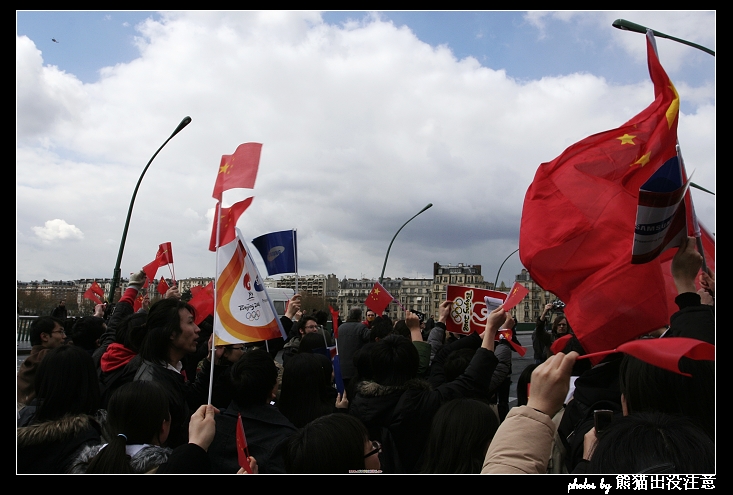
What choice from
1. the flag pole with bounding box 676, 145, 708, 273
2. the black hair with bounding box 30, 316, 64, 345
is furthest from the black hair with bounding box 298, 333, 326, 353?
the flag pole with bounding box 676, 145, 708, 273

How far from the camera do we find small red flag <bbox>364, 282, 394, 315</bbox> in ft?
35.9

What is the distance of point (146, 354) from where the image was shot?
4332mm

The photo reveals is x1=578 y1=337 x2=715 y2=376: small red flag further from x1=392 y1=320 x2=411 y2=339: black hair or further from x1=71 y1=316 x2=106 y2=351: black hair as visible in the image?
x1=71 y1=316 x2=106 y2=351: black hair

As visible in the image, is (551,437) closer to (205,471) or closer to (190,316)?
(205,471)

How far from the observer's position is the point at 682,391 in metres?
2.31

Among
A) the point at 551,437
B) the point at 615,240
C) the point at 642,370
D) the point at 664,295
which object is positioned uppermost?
the point at 615,240

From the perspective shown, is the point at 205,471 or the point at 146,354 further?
the point at 146,354

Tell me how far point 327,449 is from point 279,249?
4.38 metres

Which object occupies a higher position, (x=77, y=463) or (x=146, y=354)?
(x=146, y=354)

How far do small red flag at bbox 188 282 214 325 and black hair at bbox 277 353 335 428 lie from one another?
2.75 m

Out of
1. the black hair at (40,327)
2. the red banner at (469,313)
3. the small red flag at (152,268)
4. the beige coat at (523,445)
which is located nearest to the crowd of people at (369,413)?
the beige coat at (523,445)

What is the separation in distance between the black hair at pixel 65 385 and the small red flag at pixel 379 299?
7.63m
